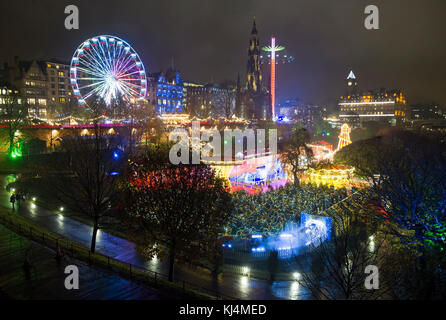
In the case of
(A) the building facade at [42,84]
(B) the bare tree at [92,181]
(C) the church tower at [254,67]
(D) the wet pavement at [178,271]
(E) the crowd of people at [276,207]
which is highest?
(C) the church tower at [254,67]

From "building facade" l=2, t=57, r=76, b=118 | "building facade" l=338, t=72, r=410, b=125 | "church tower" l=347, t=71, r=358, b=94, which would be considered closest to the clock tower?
"church tower" l=347, t=71, r=358, b=94

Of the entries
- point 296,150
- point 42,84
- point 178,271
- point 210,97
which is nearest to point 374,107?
point 210,97

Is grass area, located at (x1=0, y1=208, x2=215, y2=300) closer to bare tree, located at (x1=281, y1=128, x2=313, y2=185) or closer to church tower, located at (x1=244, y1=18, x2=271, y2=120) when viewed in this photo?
bare tree, located at (x1=281, y1=128, x2=313, y2=185)

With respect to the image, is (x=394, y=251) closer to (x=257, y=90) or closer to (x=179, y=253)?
(x=179, y=253)

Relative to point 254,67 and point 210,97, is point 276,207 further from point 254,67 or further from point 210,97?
point 210,97

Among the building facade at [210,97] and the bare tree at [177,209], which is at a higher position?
the building facade at [210,97]

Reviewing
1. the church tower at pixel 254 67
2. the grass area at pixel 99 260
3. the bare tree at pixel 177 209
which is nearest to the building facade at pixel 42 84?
the grass area at pixel 99 260

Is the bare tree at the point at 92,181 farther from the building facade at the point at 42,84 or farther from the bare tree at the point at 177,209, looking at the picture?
the building facade at the point at 42,84
